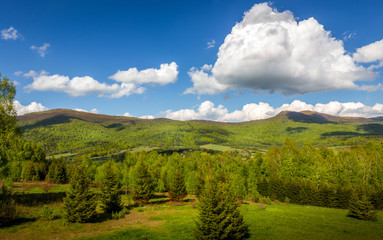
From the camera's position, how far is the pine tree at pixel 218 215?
19750 mm

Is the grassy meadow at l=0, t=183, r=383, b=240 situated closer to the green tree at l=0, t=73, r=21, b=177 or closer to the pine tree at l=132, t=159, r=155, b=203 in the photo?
the green tree at l=0, t=73, r=21, b=177

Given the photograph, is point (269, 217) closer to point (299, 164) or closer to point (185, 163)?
point (299, 164)

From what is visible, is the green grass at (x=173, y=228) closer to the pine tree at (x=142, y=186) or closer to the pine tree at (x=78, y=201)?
the pine tree at (x=78, y=201)

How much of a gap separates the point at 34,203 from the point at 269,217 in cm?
4578

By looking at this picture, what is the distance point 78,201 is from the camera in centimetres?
3009

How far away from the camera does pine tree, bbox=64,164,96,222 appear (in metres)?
29.7

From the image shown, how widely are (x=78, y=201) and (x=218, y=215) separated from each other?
74.1ft

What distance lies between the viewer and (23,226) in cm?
2634

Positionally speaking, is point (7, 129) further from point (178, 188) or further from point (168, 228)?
point (178, 188)

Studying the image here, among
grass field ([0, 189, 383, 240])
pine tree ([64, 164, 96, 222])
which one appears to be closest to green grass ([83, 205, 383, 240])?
grass field ([0, 189, 383, 240])

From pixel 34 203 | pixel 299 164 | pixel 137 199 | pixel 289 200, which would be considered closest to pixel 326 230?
pixel 289 200

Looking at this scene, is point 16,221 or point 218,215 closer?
point 218,215

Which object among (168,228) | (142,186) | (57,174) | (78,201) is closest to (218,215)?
(168,228)

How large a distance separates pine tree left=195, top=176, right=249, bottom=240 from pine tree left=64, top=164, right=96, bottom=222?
63.4 feet
